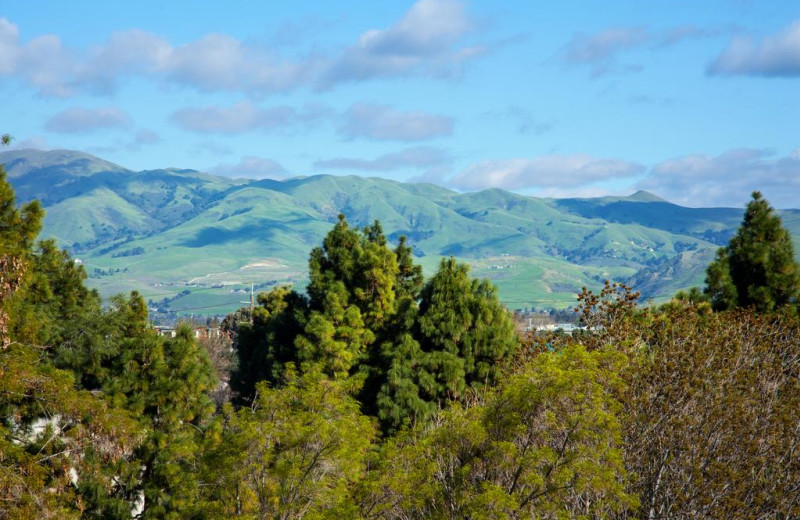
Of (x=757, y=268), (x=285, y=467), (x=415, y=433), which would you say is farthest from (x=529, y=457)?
(x=757, y=268)

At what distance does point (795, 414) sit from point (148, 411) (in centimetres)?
1489

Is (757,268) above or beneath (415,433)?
above

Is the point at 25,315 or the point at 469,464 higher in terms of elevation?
the point at 25,315

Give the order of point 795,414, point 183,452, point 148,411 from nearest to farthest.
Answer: point 795,414 → point 183,452 → point 148,411

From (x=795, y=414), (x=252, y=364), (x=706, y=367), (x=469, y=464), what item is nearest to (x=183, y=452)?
(x=469, y=464)

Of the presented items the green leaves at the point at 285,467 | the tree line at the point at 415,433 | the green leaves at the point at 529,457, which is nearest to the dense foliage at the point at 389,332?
the tree line at the point at 415,433

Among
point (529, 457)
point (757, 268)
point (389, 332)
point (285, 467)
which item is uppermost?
point (757, 268)

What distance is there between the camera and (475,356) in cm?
2956

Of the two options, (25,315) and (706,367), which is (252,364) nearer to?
(25,315)

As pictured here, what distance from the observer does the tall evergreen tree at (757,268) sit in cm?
3030

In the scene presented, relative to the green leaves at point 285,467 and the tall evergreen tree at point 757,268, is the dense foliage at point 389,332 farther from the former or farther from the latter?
the green leaves at point 285,467

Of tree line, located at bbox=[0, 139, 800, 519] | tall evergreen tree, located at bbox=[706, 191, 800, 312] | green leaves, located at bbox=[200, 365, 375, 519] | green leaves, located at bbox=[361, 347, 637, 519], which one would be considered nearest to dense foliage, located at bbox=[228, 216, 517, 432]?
tree line, located at bbox=[0, 139, 800, 519]

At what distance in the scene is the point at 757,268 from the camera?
3117 cm

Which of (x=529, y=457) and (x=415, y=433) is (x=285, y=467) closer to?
(x=415, y=433)
